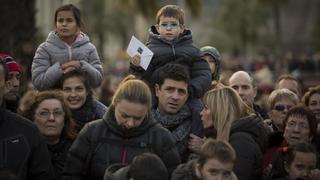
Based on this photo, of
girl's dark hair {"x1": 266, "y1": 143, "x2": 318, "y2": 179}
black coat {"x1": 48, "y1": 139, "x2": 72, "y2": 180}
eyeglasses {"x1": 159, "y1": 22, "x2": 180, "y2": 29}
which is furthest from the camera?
eyeglasses {"x1": 159, "y1": 22, "x2": 180, "y2": 29}

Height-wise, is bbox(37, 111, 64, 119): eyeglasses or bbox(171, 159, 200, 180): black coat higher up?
bbox(37, 111, 64, 119): eyeglasses

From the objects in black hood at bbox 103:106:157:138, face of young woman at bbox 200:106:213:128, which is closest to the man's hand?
face of young woman at bbox 200:106:213:128

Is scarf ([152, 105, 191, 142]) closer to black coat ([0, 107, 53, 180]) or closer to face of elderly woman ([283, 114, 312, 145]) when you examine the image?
face of elderly woman ([283, 114, 312, 145])

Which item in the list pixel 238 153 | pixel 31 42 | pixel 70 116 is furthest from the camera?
pixel 31 42

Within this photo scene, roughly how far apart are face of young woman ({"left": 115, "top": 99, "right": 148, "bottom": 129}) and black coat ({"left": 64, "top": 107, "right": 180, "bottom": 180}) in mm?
48

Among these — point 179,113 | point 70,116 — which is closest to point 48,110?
point 70,116

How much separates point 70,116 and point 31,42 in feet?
26.3

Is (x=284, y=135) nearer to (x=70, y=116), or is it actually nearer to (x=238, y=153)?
(x=238, y=153)

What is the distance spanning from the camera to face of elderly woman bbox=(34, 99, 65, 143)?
739 centimetres

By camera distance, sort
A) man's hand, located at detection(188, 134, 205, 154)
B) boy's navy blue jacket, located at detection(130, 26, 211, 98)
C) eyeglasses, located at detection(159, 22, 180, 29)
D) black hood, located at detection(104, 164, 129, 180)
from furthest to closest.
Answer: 1. eyeglasses, located at detection(159, 22, 180, 29)
2. boy's navy blue jacket, located at detection(130, 26, 211, 98)
3. man's hand, located at detection(188, 134, 205, 154)
4. black hood, located at detection(104, 164, 129, 180)

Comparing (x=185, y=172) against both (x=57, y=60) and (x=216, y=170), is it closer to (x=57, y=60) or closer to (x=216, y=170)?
(x=216, y=170)

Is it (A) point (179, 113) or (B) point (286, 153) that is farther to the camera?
(A) point (179, 113)

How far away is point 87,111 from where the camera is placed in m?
8.16

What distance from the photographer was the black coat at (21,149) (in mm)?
6520
